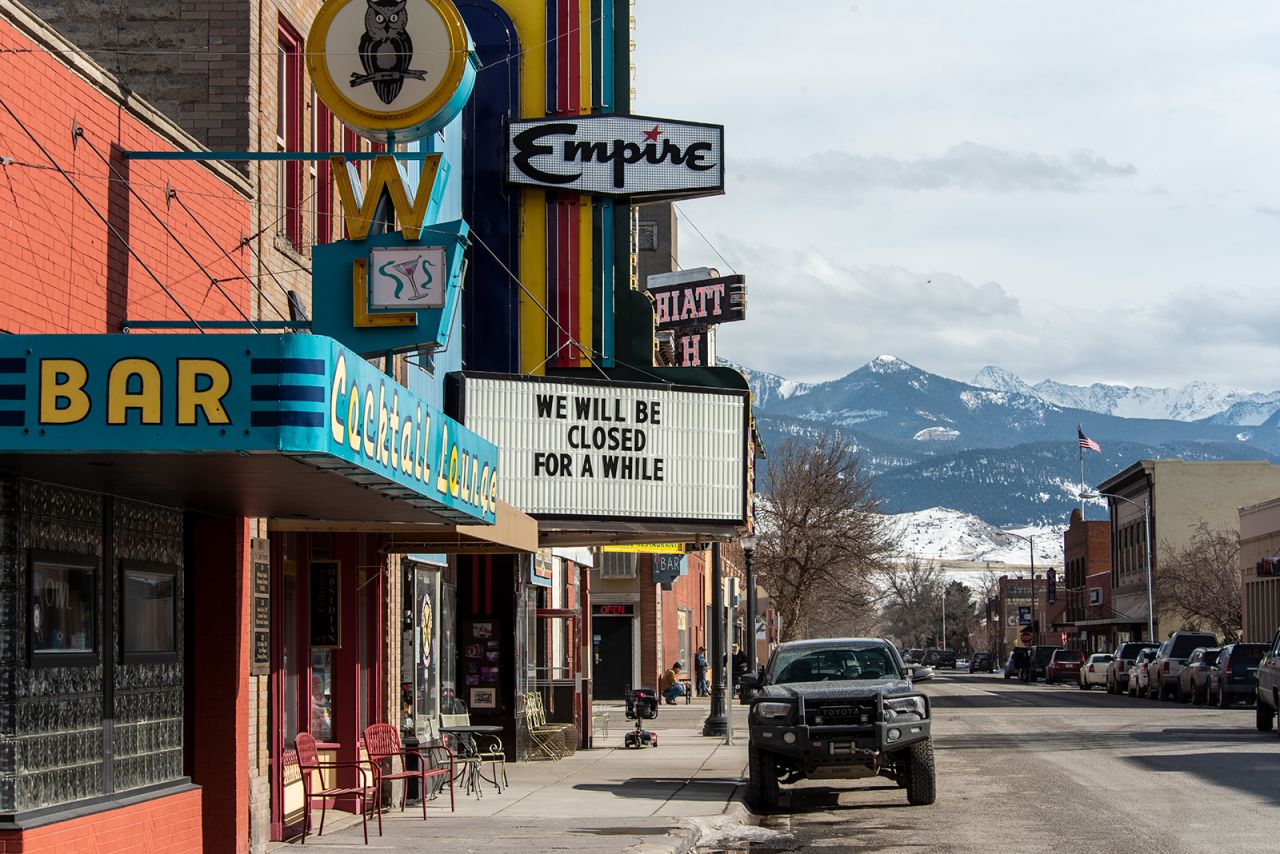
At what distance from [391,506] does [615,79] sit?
45.7 ft

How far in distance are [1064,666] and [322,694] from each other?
5756cm

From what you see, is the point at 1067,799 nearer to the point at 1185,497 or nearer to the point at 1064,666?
the point at 1064,666

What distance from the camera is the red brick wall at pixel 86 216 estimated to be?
9859 millimetres

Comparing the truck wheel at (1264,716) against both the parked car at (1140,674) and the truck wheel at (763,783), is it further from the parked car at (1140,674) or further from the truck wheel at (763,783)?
the parked car at (1140,674)

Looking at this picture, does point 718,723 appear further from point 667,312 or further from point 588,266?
point 667,312

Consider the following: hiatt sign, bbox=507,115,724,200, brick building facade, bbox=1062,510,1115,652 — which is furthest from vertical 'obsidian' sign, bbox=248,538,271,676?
brick building facade, bbox=1062,510,1115,652

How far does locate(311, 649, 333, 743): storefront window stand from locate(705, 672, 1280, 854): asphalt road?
4309mm

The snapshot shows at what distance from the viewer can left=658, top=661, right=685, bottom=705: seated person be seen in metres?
49.0

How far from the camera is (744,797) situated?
1947cm

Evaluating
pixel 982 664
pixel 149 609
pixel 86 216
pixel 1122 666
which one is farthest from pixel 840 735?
pixel 982 664

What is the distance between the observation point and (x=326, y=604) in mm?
17281

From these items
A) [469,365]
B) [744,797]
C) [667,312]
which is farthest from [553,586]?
[667,312]

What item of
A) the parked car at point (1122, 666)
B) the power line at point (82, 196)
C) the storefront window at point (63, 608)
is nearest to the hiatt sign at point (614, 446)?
the power line at point (82, 196)

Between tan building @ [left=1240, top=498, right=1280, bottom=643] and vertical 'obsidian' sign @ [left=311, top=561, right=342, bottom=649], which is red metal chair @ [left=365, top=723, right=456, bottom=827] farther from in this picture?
tan building @ [left=1240, top=498, right=1280, bottom=643]
